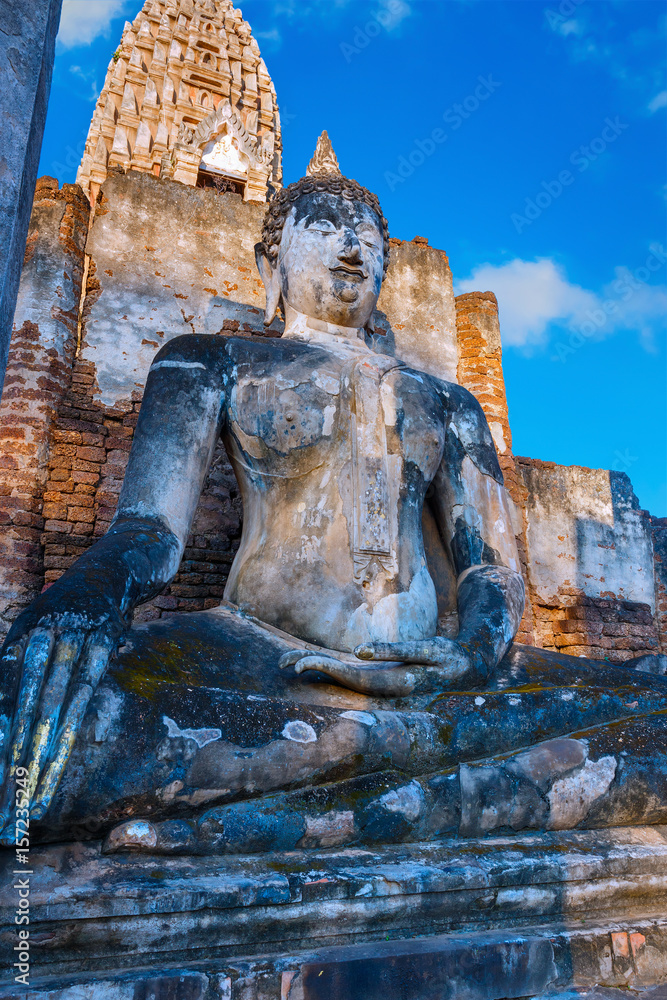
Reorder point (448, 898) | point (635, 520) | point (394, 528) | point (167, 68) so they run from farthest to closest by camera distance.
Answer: point (167, 68) → point (635, 520) → point (394, 528) → point (448, 898)

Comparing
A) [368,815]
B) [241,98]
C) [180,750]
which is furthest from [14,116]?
[241,98]

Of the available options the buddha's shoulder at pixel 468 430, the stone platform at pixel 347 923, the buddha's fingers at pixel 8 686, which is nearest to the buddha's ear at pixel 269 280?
the buddha's shoulder at pixel 468 430

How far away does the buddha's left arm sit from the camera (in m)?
3.00

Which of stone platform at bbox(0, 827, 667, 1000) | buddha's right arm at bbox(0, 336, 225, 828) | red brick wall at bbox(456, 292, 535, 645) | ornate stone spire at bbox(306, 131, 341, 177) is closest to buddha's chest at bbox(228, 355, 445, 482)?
buddha's right arm at bbox(0, 336, 225, 828)

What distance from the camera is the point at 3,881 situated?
63.6 inches

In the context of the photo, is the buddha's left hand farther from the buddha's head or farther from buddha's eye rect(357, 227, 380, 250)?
buddha's eye rect(357, 227, 380, 250)

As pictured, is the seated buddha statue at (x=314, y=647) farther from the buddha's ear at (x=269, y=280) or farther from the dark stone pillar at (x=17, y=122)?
the dark stone pillar at (x=17, y=122)

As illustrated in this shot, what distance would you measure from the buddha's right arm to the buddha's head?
1.84ft

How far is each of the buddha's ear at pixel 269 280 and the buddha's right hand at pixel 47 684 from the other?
2.08 m

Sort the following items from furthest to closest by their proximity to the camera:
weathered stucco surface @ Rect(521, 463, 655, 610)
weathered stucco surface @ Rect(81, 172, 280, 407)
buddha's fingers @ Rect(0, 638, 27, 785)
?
weathered stucco surface @ Rect(521, 463, 655, 610) < weathered stucco surface @ Rect(81, 172, 280, 407) < buddha's fingers @ Rect(0, 638, 27, 785)

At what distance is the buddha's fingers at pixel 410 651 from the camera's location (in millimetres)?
2467

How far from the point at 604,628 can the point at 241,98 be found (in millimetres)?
16599

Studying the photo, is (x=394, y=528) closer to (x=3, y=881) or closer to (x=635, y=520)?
(x=3, y=881)

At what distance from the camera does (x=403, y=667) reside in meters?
2.55
